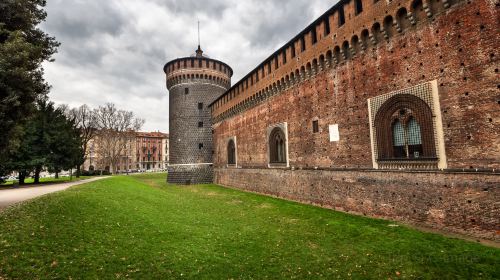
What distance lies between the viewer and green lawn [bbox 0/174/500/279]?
18.8 ft

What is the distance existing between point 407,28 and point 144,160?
243 ft

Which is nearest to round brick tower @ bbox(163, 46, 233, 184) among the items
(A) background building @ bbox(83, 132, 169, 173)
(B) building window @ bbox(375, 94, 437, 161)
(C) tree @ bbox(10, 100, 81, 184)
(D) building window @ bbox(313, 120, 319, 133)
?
(C) tree @ bbox(10, 100, 81, 184)

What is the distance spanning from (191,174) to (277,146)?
14.5 meters

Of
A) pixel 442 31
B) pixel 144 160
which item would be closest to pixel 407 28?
pixel 442 31

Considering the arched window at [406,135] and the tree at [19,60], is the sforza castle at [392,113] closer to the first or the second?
the arched window at [406,135]

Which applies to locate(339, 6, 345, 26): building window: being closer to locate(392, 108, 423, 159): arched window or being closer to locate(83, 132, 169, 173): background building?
locate(392, 108, 423, 159): arched window

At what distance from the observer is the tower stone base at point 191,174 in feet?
95.2

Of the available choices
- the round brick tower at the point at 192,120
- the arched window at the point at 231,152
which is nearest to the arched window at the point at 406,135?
the arched window at the point at 231,152

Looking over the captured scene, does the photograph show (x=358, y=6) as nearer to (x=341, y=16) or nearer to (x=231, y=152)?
(x=341, y=16)

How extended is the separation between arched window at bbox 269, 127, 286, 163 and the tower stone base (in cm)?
1325

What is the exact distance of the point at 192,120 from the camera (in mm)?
29828

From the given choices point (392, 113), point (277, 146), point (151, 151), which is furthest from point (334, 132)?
point (151, 151)

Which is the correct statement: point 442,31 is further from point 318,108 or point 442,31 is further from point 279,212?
point 279,212

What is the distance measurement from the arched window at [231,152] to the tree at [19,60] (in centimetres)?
1629
